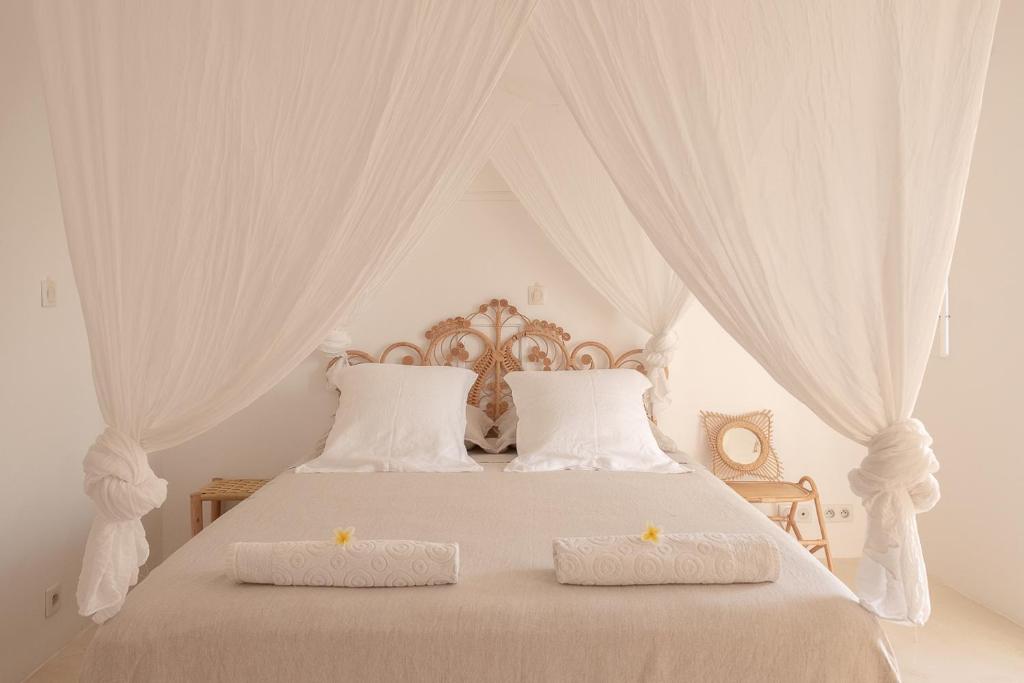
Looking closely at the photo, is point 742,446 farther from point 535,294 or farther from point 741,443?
point 535,294

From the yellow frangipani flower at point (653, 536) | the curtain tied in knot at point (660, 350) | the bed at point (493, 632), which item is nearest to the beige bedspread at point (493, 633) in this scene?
the bed at point (493, 632)

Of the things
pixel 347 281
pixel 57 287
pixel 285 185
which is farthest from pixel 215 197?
pixel 57 287

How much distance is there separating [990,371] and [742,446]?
44.9 inches

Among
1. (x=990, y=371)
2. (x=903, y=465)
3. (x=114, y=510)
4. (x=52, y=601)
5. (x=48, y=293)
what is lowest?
(x=52, y=601)

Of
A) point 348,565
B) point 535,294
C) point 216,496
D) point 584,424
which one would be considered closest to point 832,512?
point 584,424

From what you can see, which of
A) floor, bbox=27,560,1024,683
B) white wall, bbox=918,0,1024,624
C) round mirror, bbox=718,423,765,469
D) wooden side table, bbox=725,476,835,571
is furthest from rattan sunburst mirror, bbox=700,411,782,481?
floor, bbox=27,560,1024,683

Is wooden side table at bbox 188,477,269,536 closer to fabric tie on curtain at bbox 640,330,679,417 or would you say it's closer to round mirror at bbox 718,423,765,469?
fabric tie on curtain at bbox 640,330,679,417

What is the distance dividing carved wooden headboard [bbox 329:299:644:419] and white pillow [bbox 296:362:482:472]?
32cm

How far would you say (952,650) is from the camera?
10.3 feet

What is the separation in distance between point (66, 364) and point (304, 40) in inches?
72.0

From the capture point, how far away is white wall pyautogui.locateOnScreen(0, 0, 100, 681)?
9.29ft

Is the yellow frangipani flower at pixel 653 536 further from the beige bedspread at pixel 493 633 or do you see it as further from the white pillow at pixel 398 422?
the white pillow at pixel 398 422

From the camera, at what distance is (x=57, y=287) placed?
3.17m

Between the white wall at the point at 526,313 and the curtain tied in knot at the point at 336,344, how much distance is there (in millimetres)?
128
